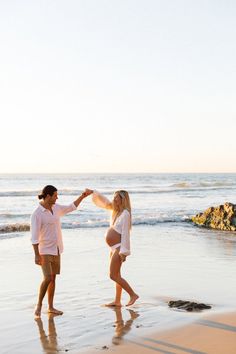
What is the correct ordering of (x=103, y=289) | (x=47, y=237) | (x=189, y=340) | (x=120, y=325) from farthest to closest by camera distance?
(x=103, y=289)
(x=47, y=237)
(x=120, y=325)
(x=189, y=340)

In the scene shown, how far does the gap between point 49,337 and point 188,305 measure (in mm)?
2268

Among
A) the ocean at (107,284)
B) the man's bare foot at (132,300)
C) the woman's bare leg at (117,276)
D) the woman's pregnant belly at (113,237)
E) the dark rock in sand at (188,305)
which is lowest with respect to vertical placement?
the ocean at (107,284)

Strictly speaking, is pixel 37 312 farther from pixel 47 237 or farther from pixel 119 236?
pixel 119 236

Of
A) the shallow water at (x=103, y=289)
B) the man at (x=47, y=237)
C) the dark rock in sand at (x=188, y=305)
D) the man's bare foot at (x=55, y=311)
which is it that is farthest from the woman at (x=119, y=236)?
the man's bare foot at (x=55, y=311)

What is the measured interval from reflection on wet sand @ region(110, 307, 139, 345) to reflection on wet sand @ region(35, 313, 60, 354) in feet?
2.21

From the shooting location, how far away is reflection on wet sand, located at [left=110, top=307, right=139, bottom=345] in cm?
607

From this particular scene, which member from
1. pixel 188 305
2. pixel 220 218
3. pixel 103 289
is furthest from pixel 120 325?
pixel 220 218

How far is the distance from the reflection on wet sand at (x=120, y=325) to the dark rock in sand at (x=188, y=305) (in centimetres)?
66

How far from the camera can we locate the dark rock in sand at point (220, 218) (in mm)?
18469

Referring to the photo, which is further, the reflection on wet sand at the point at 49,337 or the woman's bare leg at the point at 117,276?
the woman's bare leg at the point at 117,276

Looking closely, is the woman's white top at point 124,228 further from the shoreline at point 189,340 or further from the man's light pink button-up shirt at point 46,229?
the shoreline at point 189,340

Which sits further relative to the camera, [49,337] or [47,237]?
[47,237]

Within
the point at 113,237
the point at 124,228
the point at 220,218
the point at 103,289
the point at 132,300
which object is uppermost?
the point at 124,228

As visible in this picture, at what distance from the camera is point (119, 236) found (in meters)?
7.74
